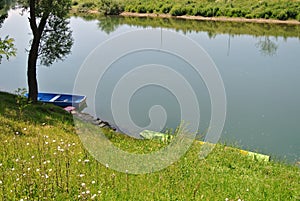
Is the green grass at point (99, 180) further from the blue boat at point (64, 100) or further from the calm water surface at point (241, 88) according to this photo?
the blue boat at point (64, 100)

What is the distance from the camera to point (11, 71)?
25797 millimetres

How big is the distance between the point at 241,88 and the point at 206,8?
3459 cm

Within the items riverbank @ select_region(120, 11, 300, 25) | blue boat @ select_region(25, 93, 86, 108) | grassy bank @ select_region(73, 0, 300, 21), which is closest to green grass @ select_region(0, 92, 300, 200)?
blue boat @ select_region(25, 93, 86, 108)

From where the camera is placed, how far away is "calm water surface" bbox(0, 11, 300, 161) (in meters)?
14.9

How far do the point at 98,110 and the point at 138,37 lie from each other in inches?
440

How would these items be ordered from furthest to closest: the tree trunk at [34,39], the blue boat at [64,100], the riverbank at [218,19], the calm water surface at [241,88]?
the riverbank at [218,19] → the blue boat at [64,100] → the calm water surface at [241,88] → the tree trunk at [34,39]

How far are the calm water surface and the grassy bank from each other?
12.7 m

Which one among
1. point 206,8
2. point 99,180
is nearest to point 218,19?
point 206,8

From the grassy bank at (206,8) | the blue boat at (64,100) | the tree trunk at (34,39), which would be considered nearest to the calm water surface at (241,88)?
the blue boat at (64,100)

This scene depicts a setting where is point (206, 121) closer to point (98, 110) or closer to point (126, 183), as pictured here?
point (98, 110)

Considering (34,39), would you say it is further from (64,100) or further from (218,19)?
(218,19)

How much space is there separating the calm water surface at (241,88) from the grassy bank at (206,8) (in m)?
12.7

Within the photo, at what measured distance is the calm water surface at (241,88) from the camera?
14914 mm

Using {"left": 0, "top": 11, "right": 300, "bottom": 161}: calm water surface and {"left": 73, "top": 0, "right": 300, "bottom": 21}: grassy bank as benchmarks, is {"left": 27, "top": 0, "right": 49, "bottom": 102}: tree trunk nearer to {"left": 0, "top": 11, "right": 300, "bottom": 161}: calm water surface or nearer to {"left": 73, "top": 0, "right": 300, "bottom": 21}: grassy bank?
{"left": 0, "top": 11, "right": 300, "bottom": 161}: calm water surface
